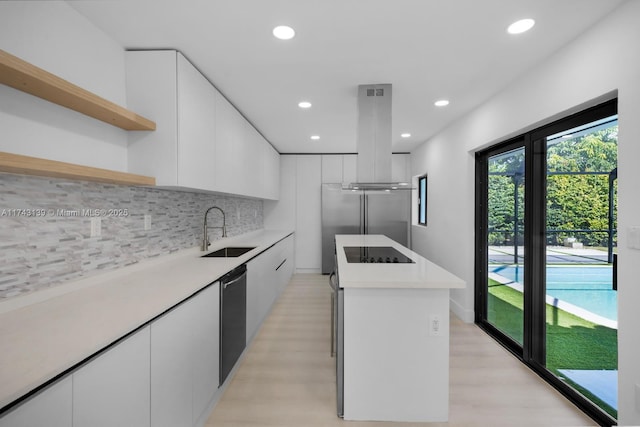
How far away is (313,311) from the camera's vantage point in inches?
149

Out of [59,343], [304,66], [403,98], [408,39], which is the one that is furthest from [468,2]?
[59,343]

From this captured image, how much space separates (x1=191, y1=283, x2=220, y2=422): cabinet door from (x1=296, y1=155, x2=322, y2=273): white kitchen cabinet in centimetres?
399

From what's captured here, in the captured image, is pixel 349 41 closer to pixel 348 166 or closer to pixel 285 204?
pixel 348 166

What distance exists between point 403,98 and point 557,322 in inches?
93.1

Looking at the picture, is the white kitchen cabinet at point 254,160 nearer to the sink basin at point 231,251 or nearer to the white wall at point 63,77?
the sink basin at point 231,251

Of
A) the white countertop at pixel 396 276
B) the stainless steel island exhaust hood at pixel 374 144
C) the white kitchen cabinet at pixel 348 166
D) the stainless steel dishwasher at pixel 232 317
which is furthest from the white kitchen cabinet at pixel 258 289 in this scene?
the white kitchen cabinet at pixel 348 166

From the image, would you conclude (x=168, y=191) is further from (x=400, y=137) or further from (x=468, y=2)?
(x=400, y=137)

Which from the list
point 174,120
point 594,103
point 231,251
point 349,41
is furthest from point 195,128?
point 594,103

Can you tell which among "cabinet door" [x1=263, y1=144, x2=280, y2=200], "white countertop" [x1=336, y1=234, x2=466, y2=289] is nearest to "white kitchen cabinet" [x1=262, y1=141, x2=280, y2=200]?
"cabinet door" [x1=263, y1=144, x2=280, y2=200]

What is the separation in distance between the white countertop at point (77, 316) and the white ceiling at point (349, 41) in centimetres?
154

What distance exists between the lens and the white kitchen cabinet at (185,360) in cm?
132

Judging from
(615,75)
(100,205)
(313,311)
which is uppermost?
(615,75)

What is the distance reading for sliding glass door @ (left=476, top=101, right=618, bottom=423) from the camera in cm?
189

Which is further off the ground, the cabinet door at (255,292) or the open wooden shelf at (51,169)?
the open wooden shelf at (51,169)
